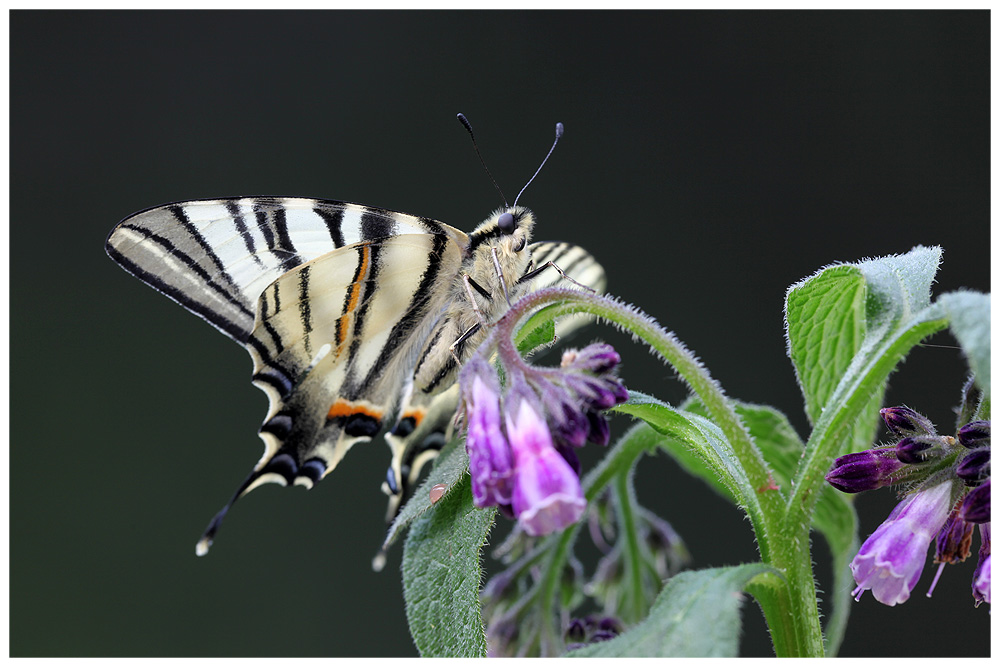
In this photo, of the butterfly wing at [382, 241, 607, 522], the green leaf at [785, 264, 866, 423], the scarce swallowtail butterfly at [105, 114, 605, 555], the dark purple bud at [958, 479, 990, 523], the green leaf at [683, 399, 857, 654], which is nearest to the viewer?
the dark purple bud at [958, 479, 990, 523]

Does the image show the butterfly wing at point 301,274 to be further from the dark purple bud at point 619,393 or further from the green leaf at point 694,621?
the green leaf at point 694,621

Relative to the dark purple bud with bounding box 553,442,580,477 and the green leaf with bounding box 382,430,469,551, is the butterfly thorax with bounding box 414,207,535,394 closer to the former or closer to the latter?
the green leaf with bounding box 382,430,469,551

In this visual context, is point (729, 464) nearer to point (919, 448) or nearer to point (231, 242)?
point (919, 448)

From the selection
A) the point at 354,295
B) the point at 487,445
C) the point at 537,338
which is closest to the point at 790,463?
the point at 537,338

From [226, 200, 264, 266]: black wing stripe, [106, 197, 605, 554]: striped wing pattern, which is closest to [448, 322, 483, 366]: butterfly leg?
[106, 197, 605, 554]: striped wing pattern

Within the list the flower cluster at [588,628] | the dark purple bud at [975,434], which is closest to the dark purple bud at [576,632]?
the flower cluster at [588,628]

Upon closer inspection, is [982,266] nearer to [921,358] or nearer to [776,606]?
[921,358]
